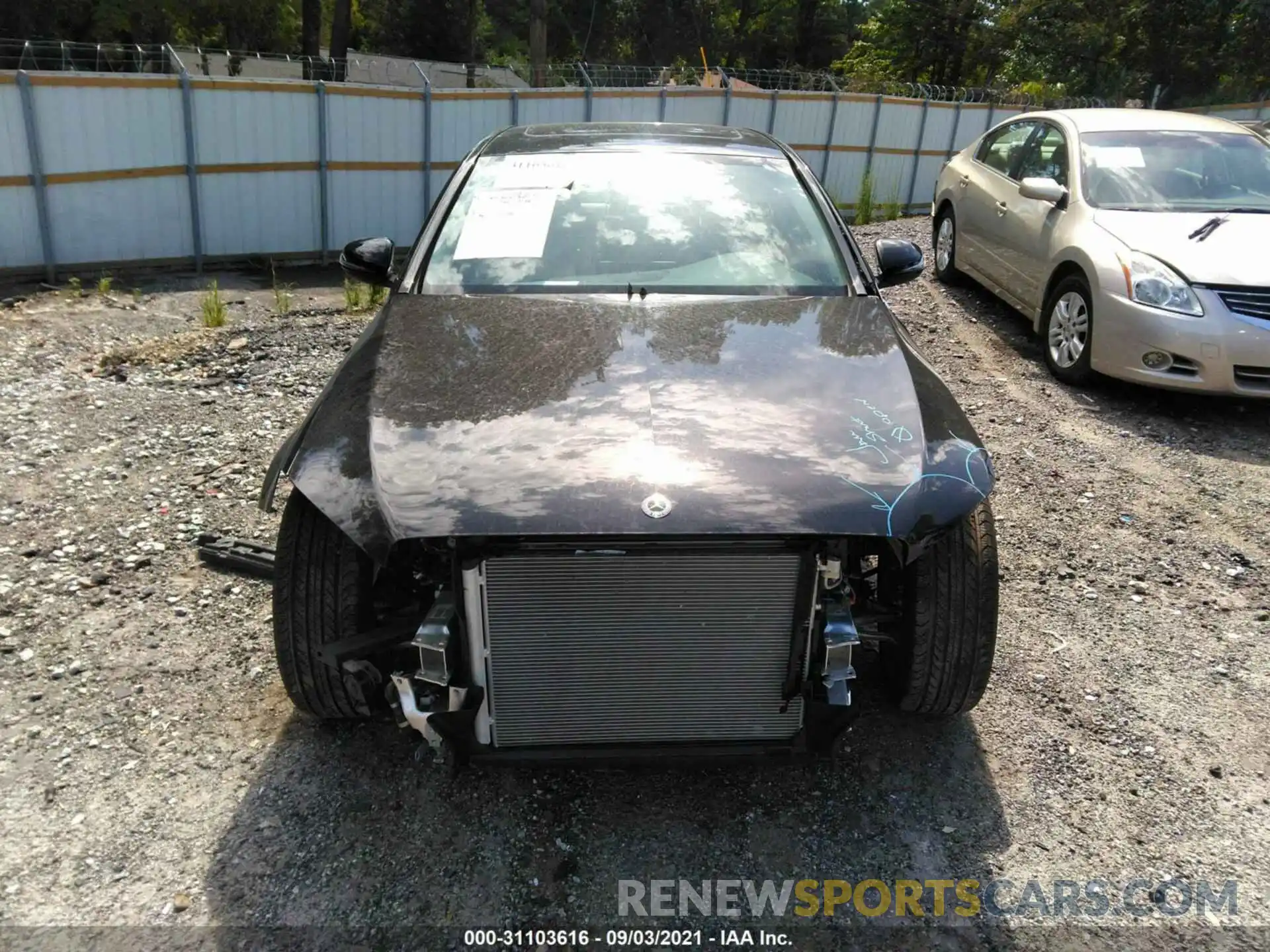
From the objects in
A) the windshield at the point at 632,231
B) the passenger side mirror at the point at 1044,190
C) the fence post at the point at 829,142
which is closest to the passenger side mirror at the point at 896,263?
the windshield at the point at 632,231

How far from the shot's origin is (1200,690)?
330 cm

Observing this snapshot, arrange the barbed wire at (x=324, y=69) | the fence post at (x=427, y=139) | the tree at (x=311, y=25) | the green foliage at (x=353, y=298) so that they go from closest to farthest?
the green foliage at (x=353, y=298) < the barbed wire at (x=324, y=69) < the fence post at (x=427, y=139) < the tree at (x=311, y=25)

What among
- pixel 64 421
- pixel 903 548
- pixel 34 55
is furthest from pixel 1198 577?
pixel 34 55

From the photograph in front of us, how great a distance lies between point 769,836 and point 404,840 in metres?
0.98

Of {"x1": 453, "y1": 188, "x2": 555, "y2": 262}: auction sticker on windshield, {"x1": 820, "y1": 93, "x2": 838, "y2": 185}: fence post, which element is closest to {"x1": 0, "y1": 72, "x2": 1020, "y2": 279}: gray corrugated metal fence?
{"x1": 820, "y1": 93, "x2": 838, "y2": 185}: fence post

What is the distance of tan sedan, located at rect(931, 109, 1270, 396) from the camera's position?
544 cm

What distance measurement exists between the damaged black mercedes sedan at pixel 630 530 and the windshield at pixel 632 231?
192 mm

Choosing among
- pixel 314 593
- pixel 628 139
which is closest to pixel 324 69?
pixel 628 139

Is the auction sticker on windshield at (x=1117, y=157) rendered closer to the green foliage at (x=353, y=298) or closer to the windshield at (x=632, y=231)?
the windshield at (x=632, y=231)

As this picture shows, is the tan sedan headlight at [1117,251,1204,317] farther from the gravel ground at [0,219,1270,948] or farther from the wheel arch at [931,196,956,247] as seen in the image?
the wheel arch at [931,196,956,247]

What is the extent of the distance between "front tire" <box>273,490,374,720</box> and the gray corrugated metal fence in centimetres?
861

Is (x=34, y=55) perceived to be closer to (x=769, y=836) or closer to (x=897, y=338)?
(x=897, y=338)

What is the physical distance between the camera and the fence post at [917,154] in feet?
58.0

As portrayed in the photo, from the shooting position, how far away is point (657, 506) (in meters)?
2.22
